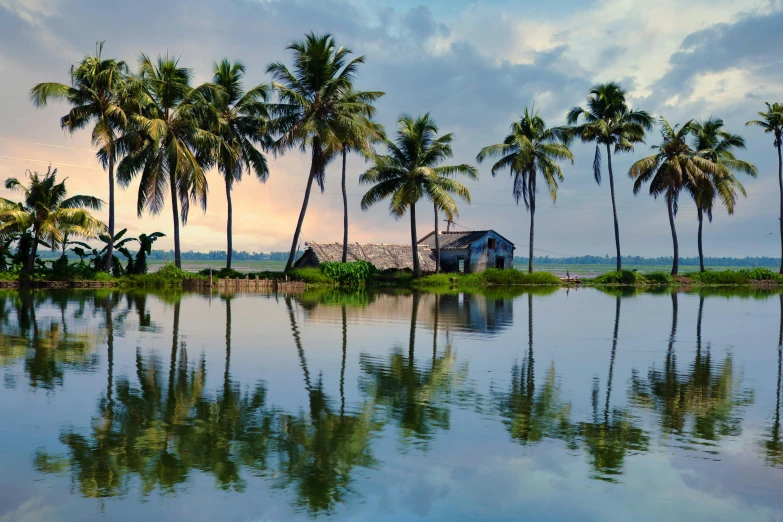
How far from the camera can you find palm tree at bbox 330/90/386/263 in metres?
40.3

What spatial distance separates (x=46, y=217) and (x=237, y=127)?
43.7 ft

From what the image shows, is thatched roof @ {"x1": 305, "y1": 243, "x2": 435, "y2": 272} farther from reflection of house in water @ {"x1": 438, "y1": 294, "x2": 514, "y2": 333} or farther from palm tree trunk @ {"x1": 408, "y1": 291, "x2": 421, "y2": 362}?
palm tree trunk @ {"x1": 408, "y1": 291, "x2": 421, "y2": 362}

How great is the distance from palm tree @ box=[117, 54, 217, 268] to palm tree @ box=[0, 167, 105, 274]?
3855 mm

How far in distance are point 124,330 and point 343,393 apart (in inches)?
351

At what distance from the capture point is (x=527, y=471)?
268 inches

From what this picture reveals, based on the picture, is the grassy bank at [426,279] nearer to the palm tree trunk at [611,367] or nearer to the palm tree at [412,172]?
the palm tree at [412,172]

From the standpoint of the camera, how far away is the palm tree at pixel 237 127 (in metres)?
41.9

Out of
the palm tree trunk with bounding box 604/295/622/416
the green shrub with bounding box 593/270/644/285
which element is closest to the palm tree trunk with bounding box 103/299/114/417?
the palm tree trunk with bounding box 604/295/622/416

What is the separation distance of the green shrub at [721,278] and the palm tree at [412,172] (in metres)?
23.0

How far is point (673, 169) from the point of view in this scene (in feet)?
166

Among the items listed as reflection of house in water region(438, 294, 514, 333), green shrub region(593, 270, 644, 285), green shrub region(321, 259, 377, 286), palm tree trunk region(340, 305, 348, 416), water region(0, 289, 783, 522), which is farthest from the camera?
green shrub region(593, 270, 644, 285)

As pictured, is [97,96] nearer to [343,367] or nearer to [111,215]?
[111,215]

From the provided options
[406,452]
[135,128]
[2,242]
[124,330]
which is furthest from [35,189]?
[406,452]

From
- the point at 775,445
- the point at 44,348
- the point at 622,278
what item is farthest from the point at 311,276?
the point at 775,445
